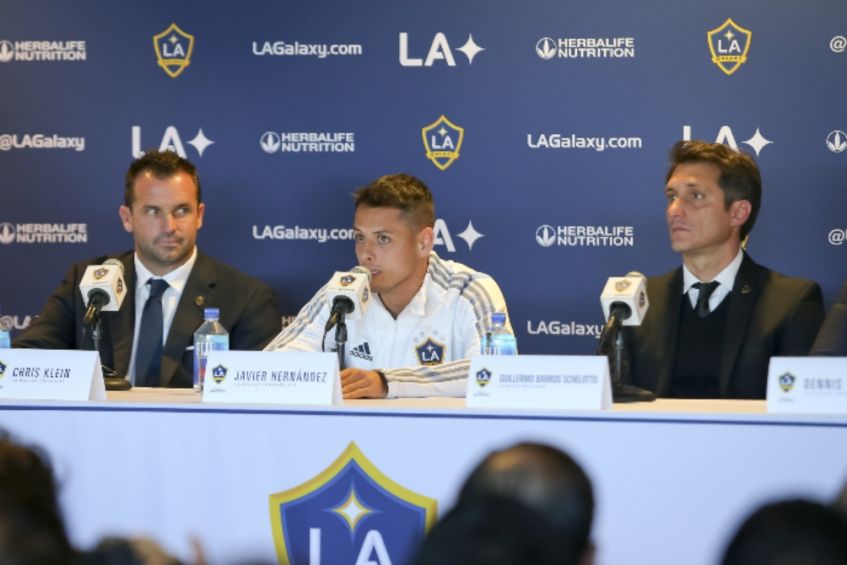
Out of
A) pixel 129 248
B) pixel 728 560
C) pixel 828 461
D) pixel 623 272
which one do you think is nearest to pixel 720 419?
pixel 828 461

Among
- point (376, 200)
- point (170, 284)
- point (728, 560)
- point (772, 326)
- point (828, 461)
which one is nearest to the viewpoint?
point (728, 560)

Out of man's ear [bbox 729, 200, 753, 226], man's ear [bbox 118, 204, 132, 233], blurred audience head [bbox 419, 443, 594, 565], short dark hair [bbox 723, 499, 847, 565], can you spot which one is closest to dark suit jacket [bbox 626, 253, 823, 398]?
man's ear [bbox 729, 200, 753, 226]

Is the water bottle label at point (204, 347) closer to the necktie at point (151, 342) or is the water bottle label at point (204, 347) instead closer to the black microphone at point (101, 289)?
the black microphone at point (101, 289)

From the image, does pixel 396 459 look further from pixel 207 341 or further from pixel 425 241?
pixel 425 241

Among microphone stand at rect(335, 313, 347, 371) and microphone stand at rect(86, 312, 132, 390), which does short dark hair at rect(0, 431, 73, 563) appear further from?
microphone stand at rect(86, 312, 132, 390)

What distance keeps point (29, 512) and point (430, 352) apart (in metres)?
3.13

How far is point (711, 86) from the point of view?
186 inches

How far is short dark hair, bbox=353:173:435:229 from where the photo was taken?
13.8ft

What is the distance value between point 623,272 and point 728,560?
12.7 feet

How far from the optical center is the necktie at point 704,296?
414 cm

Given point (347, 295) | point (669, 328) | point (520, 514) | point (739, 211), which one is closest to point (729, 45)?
point (739, 211)

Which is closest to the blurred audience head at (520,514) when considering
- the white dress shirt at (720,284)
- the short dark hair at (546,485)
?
the short dark hair at (546,485)

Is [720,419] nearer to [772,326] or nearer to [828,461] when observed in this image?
[828,461]

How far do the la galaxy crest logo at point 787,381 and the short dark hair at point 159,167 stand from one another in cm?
250
